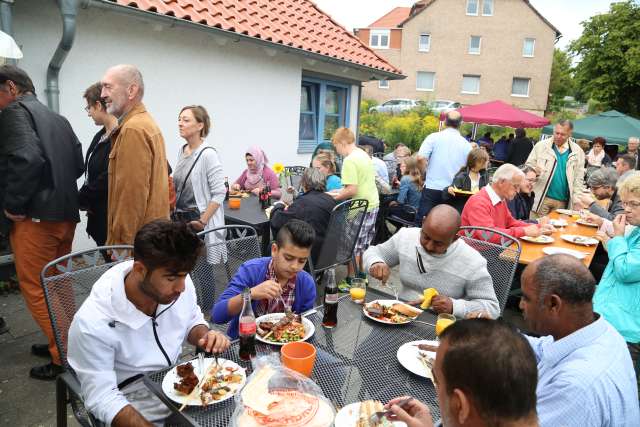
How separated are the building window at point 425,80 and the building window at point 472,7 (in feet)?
17.6

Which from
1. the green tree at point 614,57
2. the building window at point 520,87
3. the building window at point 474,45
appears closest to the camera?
the green tree at point 614,57

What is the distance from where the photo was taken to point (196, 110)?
4.04 meters

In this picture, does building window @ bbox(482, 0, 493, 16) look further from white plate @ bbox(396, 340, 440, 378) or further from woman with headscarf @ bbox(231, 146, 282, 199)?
white plate @ bbox(396, 340, 440, 378)

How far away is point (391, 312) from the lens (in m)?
2.53

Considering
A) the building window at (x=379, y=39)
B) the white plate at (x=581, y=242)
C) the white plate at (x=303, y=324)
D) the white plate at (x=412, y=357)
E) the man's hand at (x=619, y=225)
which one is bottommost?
the white plate at (x=581, y=242)

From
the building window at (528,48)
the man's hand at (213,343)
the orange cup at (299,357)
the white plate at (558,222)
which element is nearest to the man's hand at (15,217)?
the man's hand at (213,343)

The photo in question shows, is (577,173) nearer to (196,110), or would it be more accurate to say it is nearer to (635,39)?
(196,110)

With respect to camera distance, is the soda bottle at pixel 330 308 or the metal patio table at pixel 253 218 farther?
the metal patio table at pixel 253 218

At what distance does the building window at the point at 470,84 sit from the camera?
34597mm

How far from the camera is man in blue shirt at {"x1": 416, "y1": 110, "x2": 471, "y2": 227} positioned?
6.49 m

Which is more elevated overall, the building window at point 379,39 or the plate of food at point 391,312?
the building window at point 379,39

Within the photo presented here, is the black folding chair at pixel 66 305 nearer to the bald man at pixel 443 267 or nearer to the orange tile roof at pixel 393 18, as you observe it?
the bald man at pixel 443 267

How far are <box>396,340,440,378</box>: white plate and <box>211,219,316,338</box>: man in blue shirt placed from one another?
739 millimetres

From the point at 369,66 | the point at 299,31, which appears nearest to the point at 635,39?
the point at 369,66
